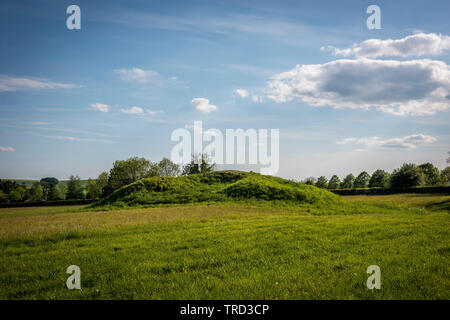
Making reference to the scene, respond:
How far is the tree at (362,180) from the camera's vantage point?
119 m

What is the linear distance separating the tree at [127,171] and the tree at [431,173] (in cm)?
10288

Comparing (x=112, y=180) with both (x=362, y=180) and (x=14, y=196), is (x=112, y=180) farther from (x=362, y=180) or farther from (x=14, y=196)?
(x=362, y=180)

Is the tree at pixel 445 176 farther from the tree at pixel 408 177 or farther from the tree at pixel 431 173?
the tree at pixel 408 177

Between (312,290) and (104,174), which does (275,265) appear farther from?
(104,174)

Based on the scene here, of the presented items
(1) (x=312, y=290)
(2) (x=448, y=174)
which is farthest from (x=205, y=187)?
(2) (x=448, y=174)

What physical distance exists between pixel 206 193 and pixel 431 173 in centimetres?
9978

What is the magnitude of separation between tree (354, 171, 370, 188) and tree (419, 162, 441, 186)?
24.2 metres

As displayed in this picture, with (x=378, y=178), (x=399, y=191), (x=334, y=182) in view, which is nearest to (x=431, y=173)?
(x=378, y=178)

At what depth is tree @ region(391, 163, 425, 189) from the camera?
7956cm

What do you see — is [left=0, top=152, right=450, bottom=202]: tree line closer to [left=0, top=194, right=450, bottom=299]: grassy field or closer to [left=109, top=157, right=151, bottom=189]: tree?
[left=109, top=157, right=151, bottom=189]: tree

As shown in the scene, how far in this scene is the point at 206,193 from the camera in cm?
3912

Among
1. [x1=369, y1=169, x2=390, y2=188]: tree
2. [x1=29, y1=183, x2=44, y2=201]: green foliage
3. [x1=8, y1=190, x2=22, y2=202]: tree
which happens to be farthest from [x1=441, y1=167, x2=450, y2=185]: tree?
[x1=8, y1=190, x2=22, y2=202]: tree

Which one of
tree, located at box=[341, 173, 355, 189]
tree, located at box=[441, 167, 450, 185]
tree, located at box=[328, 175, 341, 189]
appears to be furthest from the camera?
tree, located at box=[341, 173, 355, 189]
